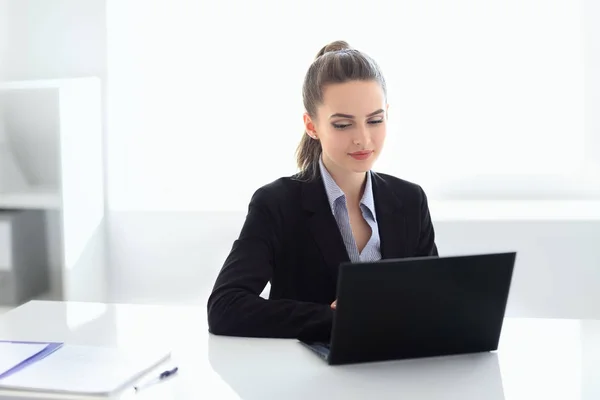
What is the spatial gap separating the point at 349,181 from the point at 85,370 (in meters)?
0.87

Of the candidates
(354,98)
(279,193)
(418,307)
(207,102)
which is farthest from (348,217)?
(207,102)

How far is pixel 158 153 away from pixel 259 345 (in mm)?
2314

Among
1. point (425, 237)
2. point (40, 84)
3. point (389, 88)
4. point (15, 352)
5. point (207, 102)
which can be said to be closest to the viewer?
point (15, 352)

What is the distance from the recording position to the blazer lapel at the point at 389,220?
2.22 metres

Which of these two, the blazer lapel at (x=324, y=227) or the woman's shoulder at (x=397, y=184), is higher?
the woman's shoulder at (x=397, y=184)

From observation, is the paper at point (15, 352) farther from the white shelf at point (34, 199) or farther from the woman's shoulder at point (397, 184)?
the white shelf at point (34, 199)

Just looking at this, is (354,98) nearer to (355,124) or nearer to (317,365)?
(355,124)

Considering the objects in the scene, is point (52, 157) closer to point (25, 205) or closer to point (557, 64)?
point (25, 205)

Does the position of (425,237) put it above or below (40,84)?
below

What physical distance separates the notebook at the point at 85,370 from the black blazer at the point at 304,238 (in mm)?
338

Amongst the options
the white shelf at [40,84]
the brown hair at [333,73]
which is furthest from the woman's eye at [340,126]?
the white shelf at [40,84]

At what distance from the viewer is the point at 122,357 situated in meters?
1.71

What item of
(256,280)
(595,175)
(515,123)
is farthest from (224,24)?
(256,280)

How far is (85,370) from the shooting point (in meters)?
1.62
